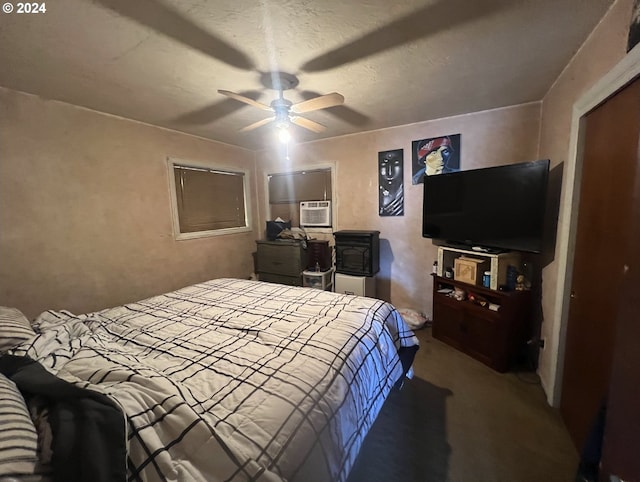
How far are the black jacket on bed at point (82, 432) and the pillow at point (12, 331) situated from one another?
23.3 inches

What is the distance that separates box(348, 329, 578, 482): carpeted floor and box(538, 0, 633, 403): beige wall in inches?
11.0

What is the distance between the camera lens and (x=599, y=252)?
136 centimetres

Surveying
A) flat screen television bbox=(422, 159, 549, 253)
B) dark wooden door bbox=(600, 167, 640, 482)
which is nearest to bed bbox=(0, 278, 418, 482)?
dark wooden door bbox=(600, 167, 640, 482)

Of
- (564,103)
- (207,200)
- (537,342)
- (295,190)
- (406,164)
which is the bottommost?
(537,342)

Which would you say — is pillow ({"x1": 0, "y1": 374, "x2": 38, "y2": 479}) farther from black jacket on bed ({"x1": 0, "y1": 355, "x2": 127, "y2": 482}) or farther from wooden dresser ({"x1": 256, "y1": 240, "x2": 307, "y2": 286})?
wooden dresser ({"x1": 256, "y1": 240, "x2": 307, "y2": 286})

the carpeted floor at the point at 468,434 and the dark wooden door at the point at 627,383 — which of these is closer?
the dark wooden door at the point at 627,383

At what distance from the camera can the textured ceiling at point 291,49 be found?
125cm

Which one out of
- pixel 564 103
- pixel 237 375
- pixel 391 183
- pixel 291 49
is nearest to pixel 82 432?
pixel 237 375

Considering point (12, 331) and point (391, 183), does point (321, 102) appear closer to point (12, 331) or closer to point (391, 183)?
point (391, 183)

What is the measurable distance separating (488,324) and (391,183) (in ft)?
6.11

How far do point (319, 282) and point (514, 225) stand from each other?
2276 millimetres

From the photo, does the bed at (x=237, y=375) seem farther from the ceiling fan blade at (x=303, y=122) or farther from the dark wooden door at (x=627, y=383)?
the ceiling fan blade at (x=303, y=122)

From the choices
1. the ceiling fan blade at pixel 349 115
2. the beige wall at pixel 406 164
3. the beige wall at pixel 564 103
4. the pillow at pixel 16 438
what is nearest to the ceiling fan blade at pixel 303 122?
the ceiling fan blade at pixel 349 115

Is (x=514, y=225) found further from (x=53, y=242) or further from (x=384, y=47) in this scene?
(x=53, y=242)
